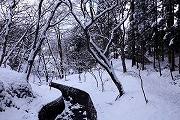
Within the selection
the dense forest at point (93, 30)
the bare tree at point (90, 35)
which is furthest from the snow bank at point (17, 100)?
the bare tree at point (90, 35)

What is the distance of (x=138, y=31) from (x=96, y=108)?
1363cm

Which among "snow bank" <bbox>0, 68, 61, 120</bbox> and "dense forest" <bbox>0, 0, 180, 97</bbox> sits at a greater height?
"dense forest" <bbox>0, 0, 180, 97</bbox>

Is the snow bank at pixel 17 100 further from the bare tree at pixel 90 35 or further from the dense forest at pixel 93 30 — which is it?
the bare tree at pixel 90 35

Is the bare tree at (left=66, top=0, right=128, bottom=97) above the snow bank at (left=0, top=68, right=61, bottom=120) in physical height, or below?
above

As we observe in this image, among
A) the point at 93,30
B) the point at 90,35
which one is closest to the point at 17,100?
the point at 90,35

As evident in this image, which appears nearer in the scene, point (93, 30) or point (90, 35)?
point (90, 35)

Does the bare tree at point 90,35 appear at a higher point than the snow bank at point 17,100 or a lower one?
higher

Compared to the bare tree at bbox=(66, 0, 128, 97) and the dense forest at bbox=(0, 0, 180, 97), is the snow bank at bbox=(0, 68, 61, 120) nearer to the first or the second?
the dense forest at bbox=(0, 0, 180, 97)

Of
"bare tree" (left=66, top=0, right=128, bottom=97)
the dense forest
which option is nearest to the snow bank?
the dense forest

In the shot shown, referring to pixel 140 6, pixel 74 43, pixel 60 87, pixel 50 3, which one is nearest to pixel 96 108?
pixel 50 3

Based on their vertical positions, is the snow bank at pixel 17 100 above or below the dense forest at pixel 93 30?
below

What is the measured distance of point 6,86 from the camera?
7.86m

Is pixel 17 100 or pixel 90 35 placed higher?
pixel 90 35

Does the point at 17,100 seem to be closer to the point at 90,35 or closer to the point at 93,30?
the point at 90,35
